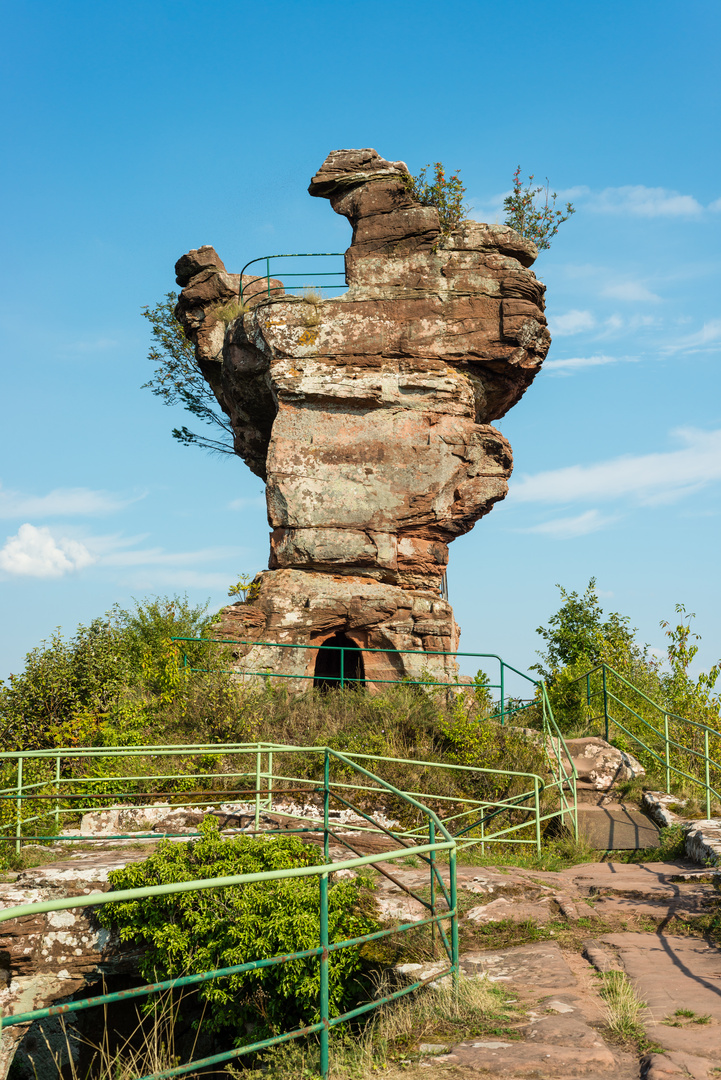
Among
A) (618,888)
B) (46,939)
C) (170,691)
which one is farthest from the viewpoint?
(170,691)

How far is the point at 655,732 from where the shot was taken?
1339cm

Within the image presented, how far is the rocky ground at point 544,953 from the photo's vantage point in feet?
14.6

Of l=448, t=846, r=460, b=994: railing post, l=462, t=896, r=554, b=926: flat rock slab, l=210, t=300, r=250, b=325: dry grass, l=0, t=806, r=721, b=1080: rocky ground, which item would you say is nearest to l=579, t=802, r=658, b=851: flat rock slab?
l=0, t=806, r=721, b=1080: rocky ground

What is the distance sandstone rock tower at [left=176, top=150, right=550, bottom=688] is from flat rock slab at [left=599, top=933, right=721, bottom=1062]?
26.9 feet

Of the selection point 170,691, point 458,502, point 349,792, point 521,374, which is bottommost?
point 349,792

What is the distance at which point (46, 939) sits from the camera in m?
7.40

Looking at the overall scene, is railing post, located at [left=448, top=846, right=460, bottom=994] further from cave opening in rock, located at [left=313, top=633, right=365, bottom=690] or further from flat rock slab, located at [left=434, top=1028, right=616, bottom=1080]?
cave opening in rock, located at [left=313, top=633, right=365, bottom=690]

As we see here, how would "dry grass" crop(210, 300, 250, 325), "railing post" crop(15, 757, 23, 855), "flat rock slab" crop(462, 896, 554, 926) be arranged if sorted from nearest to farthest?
"flat rock slab" crop(462, 896, 554, 926)
"railing post" crop(15, 757, 23, 855)
"dry grass" crop(210, 300, 250, 325)

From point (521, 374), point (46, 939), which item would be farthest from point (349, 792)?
point (521, 374)

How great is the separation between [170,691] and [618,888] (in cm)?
753

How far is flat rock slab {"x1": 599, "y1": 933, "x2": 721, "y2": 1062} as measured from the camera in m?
4.64

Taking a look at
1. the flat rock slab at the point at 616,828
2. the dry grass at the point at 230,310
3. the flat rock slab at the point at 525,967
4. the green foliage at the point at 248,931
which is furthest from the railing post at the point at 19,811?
the dry grass at the point at 230,310

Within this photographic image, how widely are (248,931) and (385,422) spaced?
10.6 m

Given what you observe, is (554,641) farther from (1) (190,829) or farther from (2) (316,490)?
(1) (190,829)
